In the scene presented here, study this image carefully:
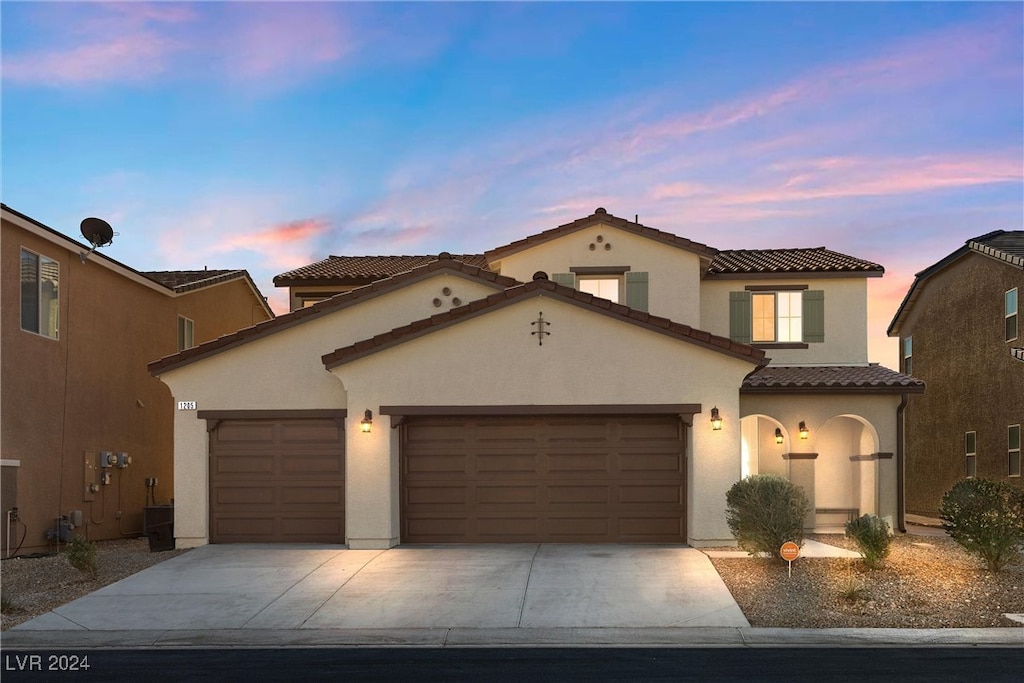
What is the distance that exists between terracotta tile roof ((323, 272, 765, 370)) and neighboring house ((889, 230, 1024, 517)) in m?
8.32

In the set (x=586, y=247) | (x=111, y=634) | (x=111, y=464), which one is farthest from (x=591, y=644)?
(x=111, y=464)

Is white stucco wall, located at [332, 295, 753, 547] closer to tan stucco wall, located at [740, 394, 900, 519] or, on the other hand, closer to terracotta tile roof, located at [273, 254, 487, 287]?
tan stucco wall, located at [740, 394, 900, 519]

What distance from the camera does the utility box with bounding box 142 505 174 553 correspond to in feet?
55.7

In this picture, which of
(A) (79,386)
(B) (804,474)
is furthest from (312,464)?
(B) (804,474)

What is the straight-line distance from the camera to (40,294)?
18188mm

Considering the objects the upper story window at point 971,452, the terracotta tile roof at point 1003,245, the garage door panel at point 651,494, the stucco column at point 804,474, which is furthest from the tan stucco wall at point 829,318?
the garage door panel at point 651,494

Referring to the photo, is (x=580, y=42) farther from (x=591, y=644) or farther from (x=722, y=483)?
(x=591, y=644)

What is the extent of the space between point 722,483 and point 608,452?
2073 mm

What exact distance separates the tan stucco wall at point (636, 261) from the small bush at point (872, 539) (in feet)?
25.4

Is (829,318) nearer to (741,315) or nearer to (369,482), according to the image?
(741,315)

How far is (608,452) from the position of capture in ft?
54.8

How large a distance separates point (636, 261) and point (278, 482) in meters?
9.32

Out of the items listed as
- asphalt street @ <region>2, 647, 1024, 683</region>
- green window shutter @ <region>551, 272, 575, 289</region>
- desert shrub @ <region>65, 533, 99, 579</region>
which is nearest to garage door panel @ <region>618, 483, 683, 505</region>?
green window shutter @ <region>551, 272, 575, 289</region>

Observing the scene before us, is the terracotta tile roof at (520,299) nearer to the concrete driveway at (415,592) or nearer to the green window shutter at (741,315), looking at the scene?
the concrete driveway at (415,592)
